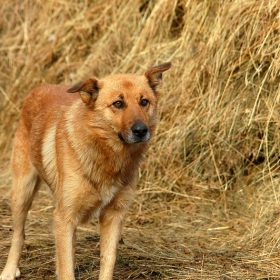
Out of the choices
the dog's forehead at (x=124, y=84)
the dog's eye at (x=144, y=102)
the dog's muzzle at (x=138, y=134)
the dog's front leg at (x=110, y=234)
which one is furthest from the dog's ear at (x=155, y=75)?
the dog's front leg at (x=110, y=234)

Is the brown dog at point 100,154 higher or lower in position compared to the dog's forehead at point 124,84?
lower

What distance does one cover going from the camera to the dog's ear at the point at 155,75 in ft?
16.2

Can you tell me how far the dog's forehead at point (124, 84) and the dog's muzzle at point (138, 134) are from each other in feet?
1.22

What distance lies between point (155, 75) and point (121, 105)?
0.60 m

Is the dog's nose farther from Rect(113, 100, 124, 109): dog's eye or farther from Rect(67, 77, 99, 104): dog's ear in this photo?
Rect(67, 77, 99, 104): dog's ear

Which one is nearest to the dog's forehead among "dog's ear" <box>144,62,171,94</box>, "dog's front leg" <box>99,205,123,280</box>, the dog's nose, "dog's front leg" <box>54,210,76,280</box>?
"dog's ear" <box>144,62,171,94</box>

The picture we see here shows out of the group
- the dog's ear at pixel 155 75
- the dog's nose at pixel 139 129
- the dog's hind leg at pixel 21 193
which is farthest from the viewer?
the dog's hind leg at pixel 21 193

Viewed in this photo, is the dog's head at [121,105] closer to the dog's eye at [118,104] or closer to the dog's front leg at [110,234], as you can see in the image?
the dog's eye at [118,104]

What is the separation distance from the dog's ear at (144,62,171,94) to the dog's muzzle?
2.32ft

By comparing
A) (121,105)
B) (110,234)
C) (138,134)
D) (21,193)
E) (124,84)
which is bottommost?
(21,193)

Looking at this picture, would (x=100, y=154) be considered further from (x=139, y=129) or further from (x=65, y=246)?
(x=65, y=246)

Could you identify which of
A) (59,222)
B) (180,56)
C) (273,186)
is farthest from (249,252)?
(180,56)

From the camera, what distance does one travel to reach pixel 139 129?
433 centimetres

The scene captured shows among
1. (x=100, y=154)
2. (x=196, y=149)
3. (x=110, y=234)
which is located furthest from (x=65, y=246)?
(x=196, y=149)
